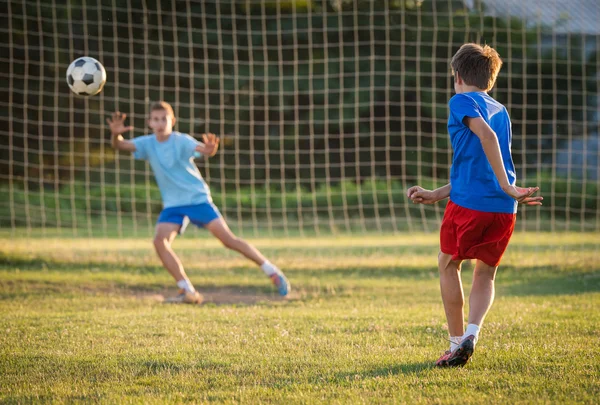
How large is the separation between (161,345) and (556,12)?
33.6ft

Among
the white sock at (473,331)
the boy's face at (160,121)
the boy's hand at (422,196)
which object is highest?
the boy's face at (160,121)

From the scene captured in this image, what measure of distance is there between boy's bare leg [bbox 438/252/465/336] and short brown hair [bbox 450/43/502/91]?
89 cm

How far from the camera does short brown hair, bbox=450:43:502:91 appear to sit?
4.12 metres

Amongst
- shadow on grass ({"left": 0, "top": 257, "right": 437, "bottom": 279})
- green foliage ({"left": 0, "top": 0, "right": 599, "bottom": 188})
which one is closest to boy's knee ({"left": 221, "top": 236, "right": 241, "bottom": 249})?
shadow on grass ({"left": 0, "top": 257, "right": 437, "bottom": 279})

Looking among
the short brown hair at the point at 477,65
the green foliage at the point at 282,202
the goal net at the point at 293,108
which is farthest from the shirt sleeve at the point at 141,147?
the green foliage at the point at 282,202

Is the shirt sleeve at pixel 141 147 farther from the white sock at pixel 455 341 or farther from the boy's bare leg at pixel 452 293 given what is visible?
the white sock at pixel 455 341

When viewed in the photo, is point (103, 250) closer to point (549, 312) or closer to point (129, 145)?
point (129, 145)

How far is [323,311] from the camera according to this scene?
20.3 feet

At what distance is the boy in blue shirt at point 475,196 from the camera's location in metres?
3.92

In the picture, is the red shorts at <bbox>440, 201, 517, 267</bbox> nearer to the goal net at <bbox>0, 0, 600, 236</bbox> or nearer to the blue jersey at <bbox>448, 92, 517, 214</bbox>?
the blue jersey at <bbox>448, 92, 517, 214</bbox>

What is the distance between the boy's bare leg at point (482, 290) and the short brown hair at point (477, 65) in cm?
91

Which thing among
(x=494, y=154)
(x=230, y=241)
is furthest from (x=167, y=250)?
(x=494, y=154)

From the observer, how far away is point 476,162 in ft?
13.2

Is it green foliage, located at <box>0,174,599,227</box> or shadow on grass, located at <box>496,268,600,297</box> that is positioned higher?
shadow on grass, located at <box>496,268,600,297</box>
